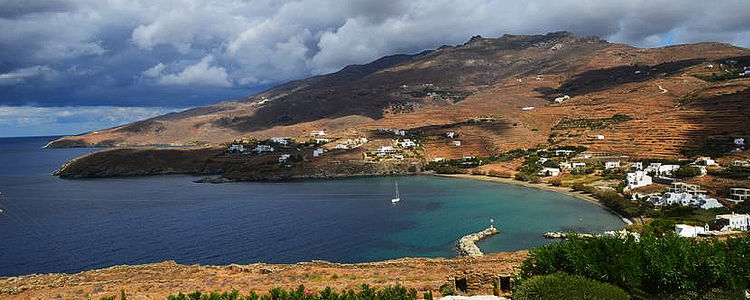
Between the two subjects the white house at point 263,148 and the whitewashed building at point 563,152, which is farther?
the white house at point 263,148

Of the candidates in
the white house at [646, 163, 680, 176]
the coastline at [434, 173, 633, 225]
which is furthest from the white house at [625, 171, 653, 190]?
the coastline at [434, 173, 633, 225]

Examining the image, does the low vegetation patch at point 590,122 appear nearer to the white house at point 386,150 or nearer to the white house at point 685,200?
the white house at point 386,150

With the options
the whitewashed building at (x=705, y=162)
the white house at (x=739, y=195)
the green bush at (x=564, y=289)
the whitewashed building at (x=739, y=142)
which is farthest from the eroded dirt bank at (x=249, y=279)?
the whitewashed building at (x=739, y=142)

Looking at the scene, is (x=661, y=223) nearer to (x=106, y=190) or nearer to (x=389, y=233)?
(x=389, y=233)

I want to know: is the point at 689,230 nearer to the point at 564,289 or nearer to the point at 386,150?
the point at 564,289

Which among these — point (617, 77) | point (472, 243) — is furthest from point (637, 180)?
point (617, 77)

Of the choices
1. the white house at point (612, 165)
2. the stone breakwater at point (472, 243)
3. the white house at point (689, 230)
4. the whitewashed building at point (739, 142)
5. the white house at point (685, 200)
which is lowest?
the stone breakwater at point (472, 243)
